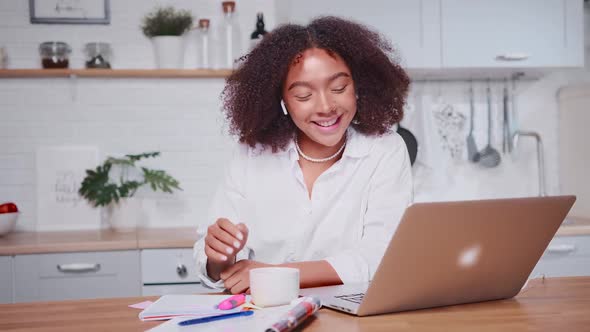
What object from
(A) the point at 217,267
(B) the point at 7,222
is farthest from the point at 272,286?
(B) the point at 7,222

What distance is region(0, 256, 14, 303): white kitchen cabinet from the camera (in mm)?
2777

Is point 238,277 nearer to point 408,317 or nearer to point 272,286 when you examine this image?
point 272,286

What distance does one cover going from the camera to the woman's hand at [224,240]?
1.50m

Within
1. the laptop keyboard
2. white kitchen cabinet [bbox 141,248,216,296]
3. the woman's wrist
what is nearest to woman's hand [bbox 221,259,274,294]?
the woman's wrist

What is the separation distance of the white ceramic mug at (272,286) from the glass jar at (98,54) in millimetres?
2254

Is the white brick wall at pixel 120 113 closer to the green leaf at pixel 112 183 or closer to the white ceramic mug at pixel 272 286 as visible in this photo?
the green leaf at pixel 112 183

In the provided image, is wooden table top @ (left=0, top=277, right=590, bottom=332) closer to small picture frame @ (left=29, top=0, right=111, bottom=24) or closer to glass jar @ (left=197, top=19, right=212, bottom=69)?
glass jar @ (left=197, top=19, right=212, bottom=69)

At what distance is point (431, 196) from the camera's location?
3574mm

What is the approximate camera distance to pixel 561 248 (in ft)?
9.90

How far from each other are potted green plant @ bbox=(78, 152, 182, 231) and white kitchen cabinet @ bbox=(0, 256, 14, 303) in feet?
1.68

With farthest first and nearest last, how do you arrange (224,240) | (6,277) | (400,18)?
1. (400,18)
2. (6,277)
3. (224,240)

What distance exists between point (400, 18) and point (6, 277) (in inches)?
78.7

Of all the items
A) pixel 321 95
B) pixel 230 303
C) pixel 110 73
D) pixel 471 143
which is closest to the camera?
pixel 230 303

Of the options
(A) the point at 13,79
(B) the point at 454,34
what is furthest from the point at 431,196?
(A) the point at 13,79
